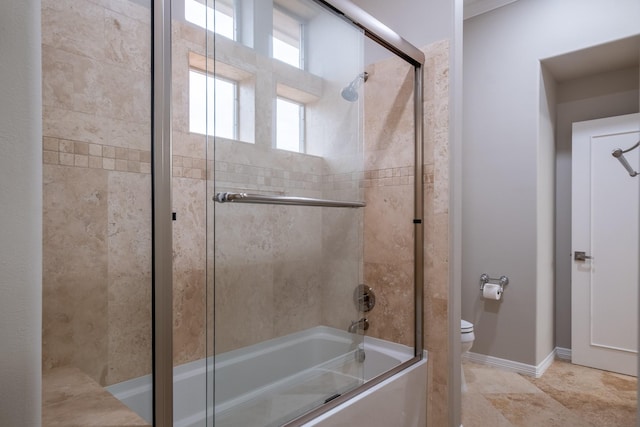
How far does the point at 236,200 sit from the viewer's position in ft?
3.88

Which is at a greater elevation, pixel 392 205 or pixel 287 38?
pixel 287 38

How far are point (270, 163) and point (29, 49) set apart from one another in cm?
83

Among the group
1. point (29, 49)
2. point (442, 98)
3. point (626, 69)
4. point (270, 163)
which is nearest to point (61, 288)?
point (270, 163)

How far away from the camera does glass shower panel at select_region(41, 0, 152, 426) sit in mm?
1221

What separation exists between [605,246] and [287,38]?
9.74ft

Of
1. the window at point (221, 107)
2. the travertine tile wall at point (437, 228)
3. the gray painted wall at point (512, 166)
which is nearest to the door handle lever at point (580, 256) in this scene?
the gray painted wall at point (512, 166)

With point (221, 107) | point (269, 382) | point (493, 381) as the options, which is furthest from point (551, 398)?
point (221, 107)

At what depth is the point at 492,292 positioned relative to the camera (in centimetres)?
289

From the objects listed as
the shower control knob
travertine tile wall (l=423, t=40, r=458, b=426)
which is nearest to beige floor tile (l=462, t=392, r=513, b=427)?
travertine tile wall (l=423, t=40, r=458, b=426)

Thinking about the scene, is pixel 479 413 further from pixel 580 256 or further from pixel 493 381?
pixel 580 256

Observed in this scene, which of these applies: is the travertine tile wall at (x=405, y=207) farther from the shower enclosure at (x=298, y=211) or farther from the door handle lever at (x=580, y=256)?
the door handle lever at (x=580, y=256)

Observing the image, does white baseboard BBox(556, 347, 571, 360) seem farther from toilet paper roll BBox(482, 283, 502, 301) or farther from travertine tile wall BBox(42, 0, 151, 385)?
travertine tile wall BBox(42, 0, 151, 385)

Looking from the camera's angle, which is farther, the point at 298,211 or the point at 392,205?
the point at 392,205

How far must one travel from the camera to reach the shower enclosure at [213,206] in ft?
3.87
